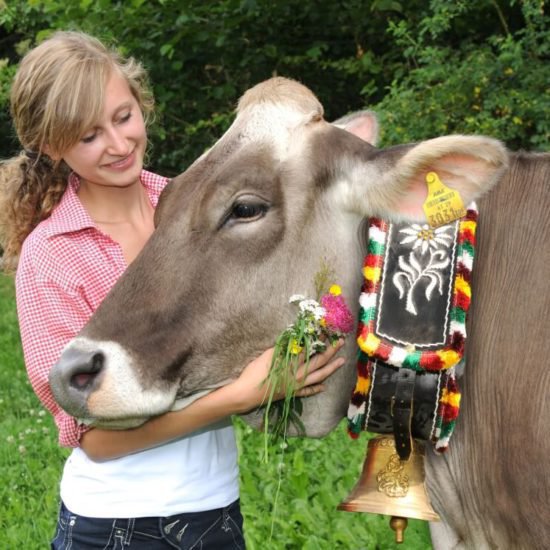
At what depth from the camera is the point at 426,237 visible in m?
2.65

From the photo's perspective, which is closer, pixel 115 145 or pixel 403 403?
pixel 403 403

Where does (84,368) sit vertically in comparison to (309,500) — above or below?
above

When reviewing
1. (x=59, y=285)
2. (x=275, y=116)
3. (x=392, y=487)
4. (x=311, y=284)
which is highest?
(x=275, y=116)

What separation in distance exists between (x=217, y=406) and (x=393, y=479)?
580mm

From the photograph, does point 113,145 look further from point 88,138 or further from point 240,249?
point 240,249

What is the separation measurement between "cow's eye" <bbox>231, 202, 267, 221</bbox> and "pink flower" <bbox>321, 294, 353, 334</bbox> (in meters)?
0.31

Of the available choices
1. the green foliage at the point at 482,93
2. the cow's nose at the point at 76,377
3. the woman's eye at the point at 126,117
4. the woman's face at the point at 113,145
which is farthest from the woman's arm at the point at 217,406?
the green foliage at the point at 482,93

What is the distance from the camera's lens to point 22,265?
9.53 feet

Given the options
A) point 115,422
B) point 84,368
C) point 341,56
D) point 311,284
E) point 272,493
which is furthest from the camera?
point 341,56

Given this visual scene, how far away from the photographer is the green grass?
A: 444 cm

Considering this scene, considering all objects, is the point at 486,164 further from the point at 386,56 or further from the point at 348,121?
the point at 386,56

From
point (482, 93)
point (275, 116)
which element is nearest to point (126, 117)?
point (275, 116)

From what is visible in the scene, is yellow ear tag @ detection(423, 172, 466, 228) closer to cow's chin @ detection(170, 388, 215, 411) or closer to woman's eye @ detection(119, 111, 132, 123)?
cow's chin @ detection(170, 388, 215, 411)

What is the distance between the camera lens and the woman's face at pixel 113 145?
3035mm
